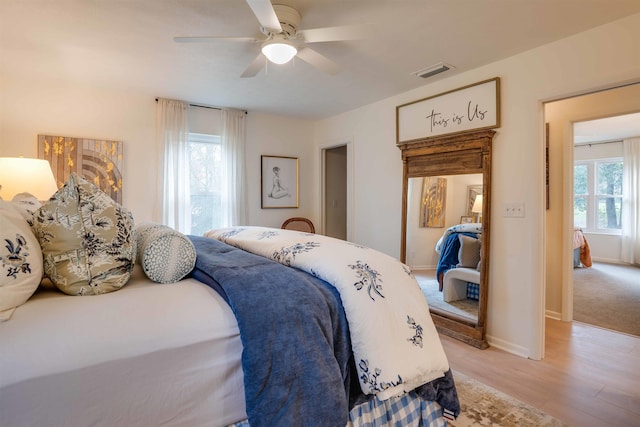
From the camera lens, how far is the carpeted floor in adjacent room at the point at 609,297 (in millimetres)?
3158

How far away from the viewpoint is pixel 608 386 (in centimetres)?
206

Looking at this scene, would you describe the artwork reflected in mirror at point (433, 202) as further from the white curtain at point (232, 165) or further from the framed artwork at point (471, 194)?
the white curtain at point (232, 165)

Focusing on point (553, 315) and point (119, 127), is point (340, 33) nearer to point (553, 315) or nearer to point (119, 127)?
point (119, 127)

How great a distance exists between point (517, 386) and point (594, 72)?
2.17 metres

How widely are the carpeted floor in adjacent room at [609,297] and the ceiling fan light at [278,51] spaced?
375 cm

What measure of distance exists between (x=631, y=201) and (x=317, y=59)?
22.7ft

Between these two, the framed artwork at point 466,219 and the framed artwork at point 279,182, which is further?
the framed artwork at point 279,182

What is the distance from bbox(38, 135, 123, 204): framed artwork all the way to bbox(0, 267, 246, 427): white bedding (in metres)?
2.65

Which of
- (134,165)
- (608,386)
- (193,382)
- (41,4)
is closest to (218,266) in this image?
(193,382)

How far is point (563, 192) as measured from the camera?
325 centimetres

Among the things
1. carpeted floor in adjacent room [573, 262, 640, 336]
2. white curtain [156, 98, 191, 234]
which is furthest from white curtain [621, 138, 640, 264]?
white curtain [156, 98, 191, 234]

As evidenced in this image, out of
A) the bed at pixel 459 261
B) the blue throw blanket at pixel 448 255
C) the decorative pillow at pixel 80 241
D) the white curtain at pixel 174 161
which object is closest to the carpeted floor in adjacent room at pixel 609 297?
the bed at pixel 459 261

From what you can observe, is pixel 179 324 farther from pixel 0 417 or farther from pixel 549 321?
pixel 549 321

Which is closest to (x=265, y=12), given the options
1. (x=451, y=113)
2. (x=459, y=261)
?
(x=451, y=113)
